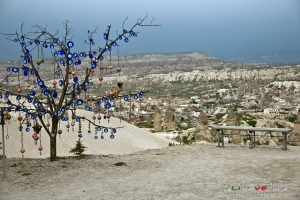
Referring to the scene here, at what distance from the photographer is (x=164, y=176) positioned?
9188 mm

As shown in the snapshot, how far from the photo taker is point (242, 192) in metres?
7.56

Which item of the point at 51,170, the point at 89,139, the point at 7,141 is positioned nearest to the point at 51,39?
the point at 51,170

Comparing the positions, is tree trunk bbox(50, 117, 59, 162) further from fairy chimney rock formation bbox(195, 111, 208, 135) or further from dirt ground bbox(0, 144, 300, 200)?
fairy chimney rock formation bbox(195, 111, 208, 135)

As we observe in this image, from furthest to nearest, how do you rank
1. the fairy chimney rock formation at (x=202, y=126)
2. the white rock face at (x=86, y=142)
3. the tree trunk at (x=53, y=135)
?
1. the fairy chimney rock formation at (x=202, y=126)
2. the white rock face at (x=86, y=142)
3. the tree trunk at (x=53, y=135)

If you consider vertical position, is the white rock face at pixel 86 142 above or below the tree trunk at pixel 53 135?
below

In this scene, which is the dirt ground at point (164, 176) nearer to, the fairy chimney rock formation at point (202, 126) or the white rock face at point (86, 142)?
the white rock face at point (86, 142)

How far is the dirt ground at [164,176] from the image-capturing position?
7703 mm

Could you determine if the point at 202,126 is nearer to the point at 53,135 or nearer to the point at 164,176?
the point at 53,135

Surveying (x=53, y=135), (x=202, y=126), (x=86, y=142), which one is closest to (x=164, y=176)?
(x=53, y=135)

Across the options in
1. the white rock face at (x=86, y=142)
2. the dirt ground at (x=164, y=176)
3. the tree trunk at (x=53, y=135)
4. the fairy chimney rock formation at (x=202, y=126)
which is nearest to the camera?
the dirt ground at (x=164, y=176)

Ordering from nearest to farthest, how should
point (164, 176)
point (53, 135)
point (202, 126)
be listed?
1. point (164, 176)
2. point (53, 135)
3. point (202, 126)

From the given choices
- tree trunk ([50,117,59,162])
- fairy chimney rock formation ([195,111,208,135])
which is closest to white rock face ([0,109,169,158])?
tree trunk ([50,117,59,162])

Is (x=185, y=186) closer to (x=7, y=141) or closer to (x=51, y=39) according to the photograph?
(x=51, y=39)

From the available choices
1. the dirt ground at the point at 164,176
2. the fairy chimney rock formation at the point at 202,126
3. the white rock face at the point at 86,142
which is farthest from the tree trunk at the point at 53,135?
the fairy chimney rock formation at the point at 202,126
